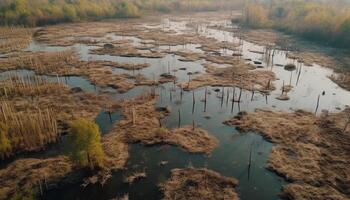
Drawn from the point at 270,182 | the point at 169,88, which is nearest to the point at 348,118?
the point at 270,182

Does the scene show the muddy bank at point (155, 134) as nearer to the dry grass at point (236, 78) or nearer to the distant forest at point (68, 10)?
the dry grass at point (236, 78)

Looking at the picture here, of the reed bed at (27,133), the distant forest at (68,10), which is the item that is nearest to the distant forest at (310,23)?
the distant forest at (68,10)

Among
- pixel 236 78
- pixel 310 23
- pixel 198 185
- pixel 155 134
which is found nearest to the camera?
pixel 198 185

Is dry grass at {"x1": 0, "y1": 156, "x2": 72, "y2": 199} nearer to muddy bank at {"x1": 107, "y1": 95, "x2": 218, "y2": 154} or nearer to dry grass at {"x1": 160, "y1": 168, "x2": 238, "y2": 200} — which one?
muddy bank at {"x1": 107, "y1": 95, "x2": 218, "y2": 154}

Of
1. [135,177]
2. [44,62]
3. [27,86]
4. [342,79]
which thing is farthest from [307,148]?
[44,62]

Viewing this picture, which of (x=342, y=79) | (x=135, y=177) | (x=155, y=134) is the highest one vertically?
(x=342, y=79)

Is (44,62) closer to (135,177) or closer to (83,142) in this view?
(83,142)
